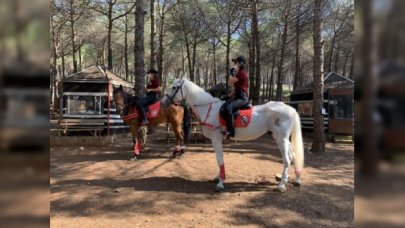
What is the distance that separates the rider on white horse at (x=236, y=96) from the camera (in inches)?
272

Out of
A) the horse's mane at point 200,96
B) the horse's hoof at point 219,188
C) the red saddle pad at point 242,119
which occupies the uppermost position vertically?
the horse's mane at point 200,96

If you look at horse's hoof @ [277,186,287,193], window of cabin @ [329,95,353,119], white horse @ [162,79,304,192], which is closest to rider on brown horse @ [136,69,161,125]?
white horse @ [162,79,304,192]

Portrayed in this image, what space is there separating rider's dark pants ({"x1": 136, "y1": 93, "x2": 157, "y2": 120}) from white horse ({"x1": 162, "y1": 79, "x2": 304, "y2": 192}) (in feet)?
9.98

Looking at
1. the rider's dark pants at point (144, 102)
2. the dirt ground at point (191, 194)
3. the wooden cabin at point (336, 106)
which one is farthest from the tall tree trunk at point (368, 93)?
the wooden cabin at point (336, 106)

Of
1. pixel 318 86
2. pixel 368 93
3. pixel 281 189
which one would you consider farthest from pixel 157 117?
pixel 368 93

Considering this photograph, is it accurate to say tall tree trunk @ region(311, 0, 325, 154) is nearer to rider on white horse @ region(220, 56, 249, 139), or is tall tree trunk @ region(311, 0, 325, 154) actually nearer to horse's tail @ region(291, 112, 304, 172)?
horse's tail @ region(291, 112, 304, 172)

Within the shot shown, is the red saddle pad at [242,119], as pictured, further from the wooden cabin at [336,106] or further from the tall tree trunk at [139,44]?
the wooden cabin at [336,106]

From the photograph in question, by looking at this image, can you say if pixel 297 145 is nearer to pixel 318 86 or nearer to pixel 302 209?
pixel 302 209

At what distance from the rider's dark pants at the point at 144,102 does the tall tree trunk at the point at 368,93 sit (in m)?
9.68

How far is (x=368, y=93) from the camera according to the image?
0.68 m

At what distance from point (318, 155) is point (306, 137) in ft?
23.2

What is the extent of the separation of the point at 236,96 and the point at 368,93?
651 cm

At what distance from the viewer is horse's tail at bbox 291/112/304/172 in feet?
23.1

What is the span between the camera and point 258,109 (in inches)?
283
